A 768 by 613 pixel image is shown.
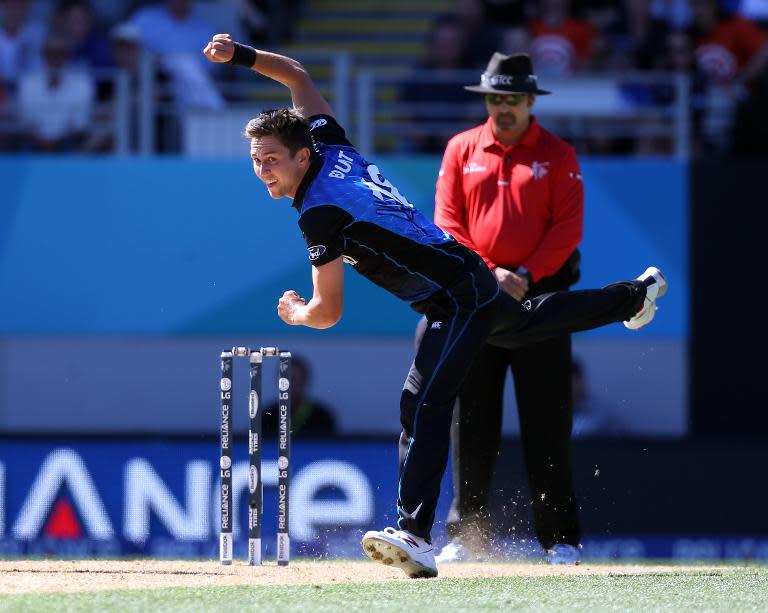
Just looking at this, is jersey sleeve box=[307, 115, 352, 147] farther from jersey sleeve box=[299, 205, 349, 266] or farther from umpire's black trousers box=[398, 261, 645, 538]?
umpire's black trousers box=[398, 261, 645, 538]

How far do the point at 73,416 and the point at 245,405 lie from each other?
2.01 m

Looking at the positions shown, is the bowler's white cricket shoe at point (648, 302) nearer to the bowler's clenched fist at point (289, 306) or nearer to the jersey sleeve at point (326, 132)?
the jersey sleeve at point (326, 132)

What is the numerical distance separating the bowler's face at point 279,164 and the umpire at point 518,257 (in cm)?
124

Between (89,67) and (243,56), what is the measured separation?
537 cm

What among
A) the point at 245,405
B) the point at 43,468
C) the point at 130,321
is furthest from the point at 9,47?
the point at 43,468

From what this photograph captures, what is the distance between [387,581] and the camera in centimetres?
654

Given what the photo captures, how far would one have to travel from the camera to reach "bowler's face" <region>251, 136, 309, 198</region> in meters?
6.22

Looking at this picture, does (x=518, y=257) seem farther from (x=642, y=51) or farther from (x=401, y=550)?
(x=642, y=51)

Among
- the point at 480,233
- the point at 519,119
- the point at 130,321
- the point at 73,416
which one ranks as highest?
the point at 519,119

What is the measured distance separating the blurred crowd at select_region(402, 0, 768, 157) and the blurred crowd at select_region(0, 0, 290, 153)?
66.8 inches

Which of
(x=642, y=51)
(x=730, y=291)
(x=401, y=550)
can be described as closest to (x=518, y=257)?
(x=401, y=550)

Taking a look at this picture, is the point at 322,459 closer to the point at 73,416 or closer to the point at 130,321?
the point at 130,321

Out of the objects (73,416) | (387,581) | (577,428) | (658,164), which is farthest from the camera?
(73,416)

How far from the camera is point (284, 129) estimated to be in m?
6.23
